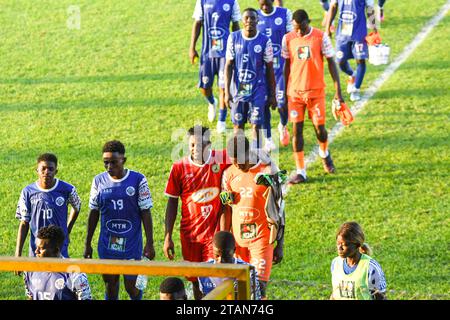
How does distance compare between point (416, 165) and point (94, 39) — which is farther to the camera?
A: point (94, 39)

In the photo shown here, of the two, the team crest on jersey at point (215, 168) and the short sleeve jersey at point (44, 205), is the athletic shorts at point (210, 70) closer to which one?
the team crest on jersey at point (215, 168)

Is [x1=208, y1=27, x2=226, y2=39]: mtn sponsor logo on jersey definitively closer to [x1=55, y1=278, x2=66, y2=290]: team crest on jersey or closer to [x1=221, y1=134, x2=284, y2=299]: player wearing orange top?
[x1=221, y1=134, x2=284, y2=299]: player wearing orange top

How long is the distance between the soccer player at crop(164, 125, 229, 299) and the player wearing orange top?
11 centimetres

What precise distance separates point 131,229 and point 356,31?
695 cm

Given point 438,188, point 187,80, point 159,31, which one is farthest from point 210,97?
point 159,31

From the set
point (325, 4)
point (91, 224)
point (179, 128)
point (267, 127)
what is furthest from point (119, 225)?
point (325, 4)

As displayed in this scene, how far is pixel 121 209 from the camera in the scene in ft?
26.6

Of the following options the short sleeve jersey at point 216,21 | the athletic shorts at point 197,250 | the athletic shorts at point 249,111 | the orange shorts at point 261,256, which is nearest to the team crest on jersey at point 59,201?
the athletic shorts at point 197,250

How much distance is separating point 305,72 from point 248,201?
3.62 meters

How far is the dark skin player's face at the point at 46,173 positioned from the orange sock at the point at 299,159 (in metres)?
3.90

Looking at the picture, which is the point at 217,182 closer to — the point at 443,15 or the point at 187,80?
the point at 187,80

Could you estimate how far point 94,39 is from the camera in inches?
712

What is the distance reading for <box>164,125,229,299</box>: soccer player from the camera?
26.6 ft

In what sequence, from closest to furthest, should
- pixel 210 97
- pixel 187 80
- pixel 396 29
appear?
pixel 210 97, pixel 187 80, pixel 396 29
